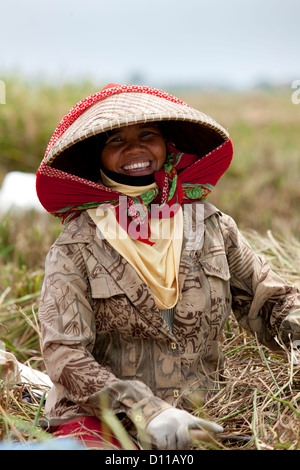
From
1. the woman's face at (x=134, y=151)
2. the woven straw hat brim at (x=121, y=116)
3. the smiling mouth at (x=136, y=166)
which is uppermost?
the woven straw hat brim at (x=121, y=116)

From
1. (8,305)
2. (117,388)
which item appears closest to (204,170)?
(117,388)

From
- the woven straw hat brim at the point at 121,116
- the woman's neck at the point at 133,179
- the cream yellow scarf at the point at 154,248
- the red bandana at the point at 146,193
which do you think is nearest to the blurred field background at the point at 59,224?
the cream yellow scarf at the point at 154,248

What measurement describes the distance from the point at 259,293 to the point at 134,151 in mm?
690

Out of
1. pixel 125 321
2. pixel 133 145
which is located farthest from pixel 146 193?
pixel 125 321

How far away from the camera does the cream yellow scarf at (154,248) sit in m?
2.24

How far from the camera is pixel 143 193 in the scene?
2322mm

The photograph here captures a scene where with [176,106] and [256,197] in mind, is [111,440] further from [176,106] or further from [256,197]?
[256,197]

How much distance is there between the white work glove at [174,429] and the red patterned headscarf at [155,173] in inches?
24.6

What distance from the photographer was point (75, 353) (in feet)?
6.93

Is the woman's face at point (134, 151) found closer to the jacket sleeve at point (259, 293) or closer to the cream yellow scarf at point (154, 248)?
the cream yellow scarf at point (154, 248)

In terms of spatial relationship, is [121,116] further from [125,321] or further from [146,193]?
[125,321]

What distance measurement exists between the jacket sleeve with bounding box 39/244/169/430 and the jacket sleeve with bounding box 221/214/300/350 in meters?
0.57

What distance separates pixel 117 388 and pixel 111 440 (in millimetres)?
173

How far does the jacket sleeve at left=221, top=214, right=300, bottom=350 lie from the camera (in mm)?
2443
